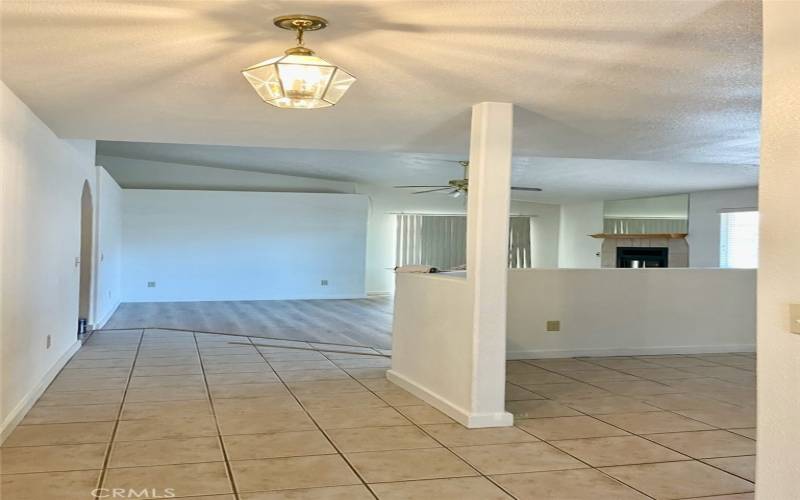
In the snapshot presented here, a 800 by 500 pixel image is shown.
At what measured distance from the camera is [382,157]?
11.4 meters

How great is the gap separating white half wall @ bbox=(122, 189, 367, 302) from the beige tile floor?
23.1 ft

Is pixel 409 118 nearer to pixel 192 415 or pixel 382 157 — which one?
pixel 192 415

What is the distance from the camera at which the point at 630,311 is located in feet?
24.3

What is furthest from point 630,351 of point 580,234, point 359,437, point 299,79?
point 580,234

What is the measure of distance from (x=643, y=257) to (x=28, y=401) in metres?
12.0

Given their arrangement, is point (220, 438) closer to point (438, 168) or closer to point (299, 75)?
point (299, 75)

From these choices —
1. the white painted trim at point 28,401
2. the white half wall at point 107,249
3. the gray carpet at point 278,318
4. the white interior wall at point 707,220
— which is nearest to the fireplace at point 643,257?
the white interior wall at point 707,220

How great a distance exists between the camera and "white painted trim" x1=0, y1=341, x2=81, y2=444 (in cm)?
400

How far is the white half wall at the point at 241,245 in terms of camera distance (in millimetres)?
13266

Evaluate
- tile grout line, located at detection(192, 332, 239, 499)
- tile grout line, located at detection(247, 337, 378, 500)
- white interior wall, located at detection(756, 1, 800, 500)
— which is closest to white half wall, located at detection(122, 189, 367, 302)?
tile grout line, located at detection(192, 332, 239, 499)
